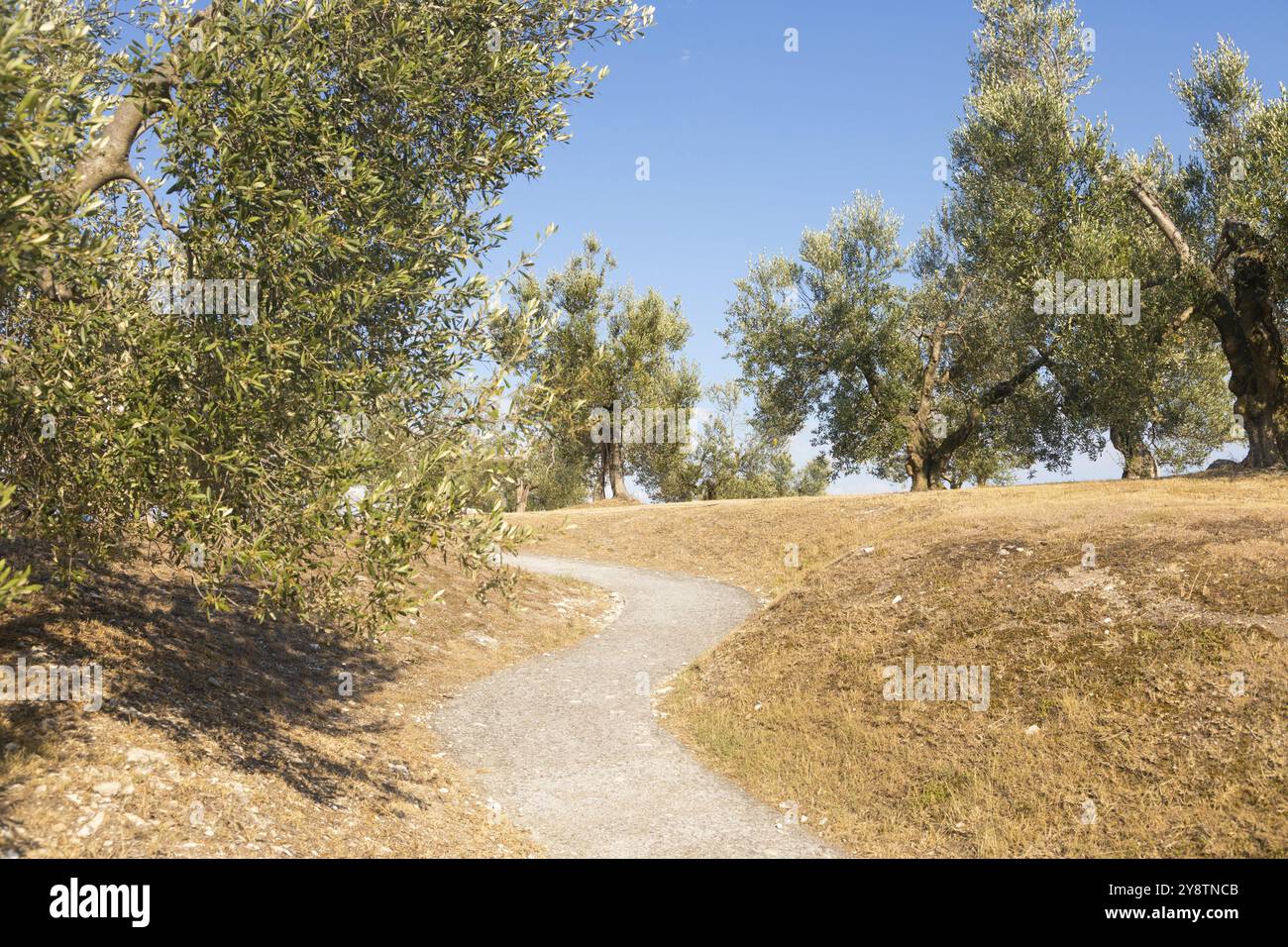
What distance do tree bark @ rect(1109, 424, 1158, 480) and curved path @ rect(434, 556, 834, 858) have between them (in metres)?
26.1

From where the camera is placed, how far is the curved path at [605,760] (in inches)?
499

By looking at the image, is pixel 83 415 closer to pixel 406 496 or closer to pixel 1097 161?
pixel 406 496

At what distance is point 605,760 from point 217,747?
23.1ft

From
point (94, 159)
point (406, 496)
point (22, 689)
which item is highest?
point (94, 159)

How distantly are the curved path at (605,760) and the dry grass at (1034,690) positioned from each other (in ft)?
3.04

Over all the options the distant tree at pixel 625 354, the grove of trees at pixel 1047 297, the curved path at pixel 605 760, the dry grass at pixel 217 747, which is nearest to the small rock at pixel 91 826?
the dry grass at pixel 217 747

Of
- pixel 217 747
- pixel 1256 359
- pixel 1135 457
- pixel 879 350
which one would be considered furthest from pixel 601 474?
pixel 217 747

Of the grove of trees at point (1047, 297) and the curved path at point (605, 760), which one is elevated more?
the grove of trees at point (1047, 297)

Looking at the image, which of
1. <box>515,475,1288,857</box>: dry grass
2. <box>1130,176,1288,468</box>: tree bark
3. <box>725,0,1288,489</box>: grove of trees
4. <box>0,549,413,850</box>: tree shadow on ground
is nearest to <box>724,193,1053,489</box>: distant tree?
<box>725,0,1288,489</box>: grove of trees

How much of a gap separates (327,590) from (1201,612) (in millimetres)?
15698

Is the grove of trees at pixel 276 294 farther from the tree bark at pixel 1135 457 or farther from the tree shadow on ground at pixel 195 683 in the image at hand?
the tree bark at pixel 1135 457

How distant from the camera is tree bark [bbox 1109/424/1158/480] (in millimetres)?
40438

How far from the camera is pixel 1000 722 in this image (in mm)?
14594
